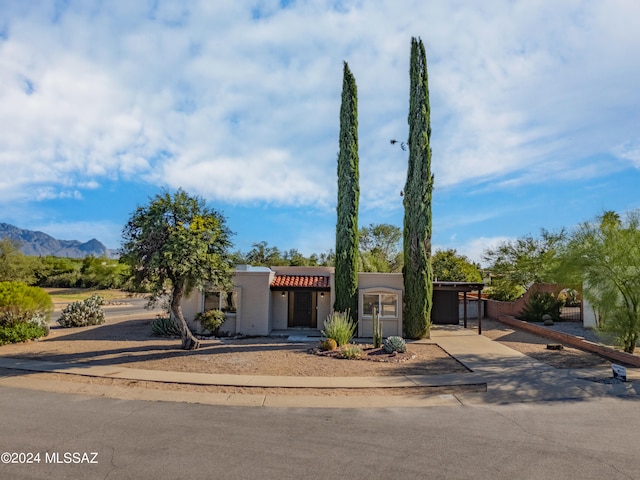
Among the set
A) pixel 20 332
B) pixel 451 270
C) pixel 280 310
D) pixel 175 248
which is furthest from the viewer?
pixel 451 270

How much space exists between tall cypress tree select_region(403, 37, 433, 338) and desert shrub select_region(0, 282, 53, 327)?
16652 mm

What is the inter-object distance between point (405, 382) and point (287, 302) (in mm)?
11209

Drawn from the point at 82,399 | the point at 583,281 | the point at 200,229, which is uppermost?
the point at 200,229

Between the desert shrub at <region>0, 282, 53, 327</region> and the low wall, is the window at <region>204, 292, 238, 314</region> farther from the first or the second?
the low wall

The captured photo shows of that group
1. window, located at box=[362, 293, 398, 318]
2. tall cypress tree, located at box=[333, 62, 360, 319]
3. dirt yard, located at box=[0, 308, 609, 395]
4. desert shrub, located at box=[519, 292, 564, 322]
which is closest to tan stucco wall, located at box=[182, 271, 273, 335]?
dirt yard, located at box=[0, 308, 609, 395]

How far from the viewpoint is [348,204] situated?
21.0m

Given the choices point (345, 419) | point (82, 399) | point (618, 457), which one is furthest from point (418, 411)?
point (82, 399)

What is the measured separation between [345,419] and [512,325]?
2028 cm

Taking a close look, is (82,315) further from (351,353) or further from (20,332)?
(351,353)

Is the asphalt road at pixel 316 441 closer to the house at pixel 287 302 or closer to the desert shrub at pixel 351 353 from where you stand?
the desert shrub at pixel 351 353

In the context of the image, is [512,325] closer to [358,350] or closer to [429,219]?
[429,219]

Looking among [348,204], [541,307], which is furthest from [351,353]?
[541,307]

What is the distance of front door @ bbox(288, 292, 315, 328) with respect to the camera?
22.4 m

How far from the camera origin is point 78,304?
23531 millimetres
